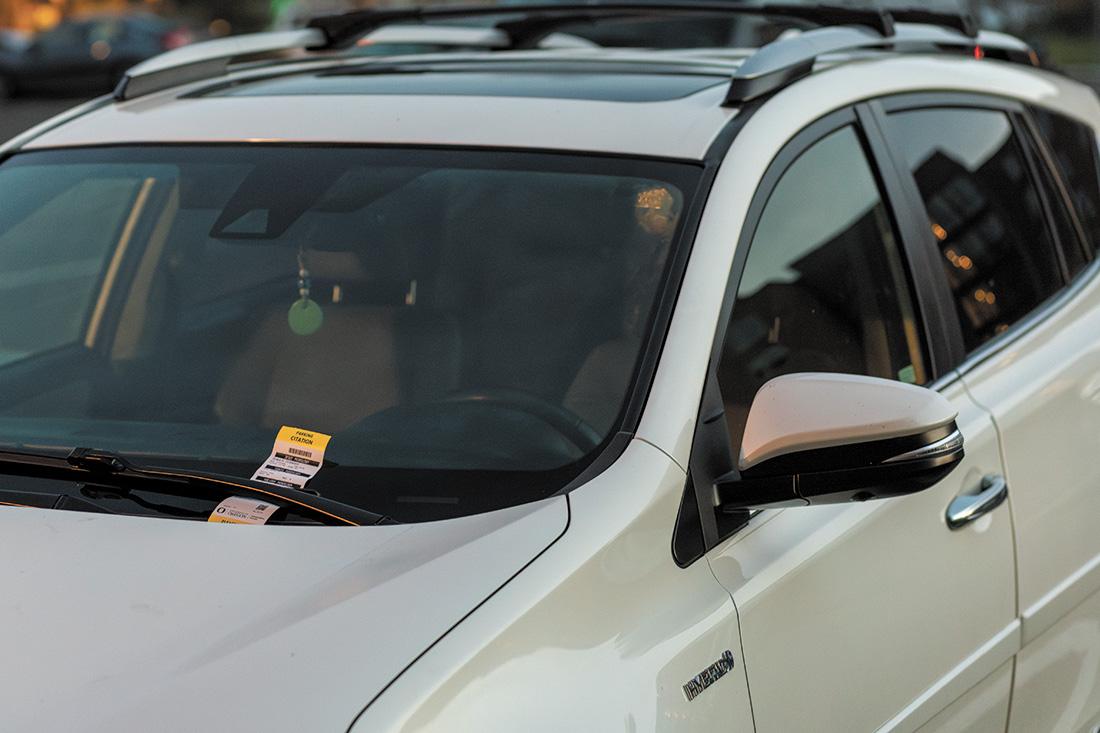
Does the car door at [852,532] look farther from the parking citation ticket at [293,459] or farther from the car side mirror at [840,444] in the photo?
the parking citation ticket at [293,459]

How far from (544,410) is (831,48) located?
1044mm

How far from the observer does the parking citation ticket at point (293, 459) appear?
7.52ft

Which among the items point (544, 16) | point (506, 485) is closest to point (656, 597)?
point (506, 485)

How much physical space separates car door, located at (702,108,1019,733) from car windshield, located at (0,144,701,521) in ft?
0.69

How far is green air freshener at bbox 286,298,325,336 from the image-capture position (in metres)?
2.71

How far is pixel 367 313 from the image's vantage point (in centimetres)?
268

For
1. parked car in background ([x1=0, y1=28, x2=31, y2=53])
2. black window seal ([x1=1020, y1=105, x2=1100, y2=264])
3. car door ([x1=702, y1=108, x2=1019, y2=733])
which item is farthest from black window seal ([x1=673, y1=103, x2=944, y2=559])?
parked car in background ([x1=0, y1=28, x2=31, y2=53])

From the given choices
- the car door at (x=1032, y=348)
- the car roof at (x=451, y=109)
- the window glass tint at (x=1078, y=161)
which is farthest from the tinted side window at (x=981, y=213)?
the car roof at (x=451, y=109)

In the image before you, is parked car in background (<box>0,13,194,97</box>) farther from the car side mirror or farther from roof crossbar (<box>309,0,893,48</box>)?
the car side mirror

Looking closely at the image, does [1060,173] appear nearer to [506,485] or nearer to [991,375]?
[991,375]

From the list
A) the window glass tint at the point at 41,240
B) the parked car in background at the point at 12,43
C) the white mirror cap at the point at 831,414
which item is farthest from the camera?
the parked car in background at the point at 12,43

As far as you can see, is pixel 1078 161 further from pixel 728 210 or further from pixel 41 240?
pixel 41 240

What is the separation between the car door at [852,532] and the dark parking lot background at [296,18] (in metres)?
7.82

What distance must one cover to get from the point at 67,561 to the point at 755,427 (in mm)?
927
